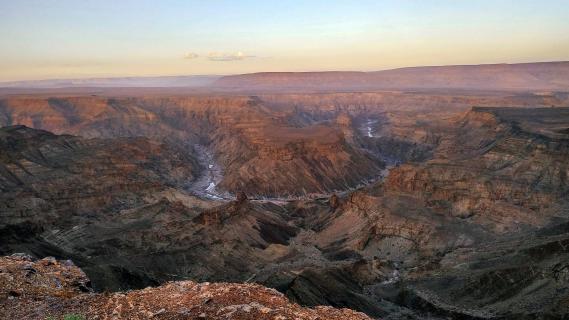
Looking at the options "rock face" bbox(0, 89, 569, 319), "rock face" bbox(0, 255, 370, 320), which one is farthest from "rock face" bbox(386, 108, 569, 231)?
"rock face" bbox(0, 255, 370, 320)

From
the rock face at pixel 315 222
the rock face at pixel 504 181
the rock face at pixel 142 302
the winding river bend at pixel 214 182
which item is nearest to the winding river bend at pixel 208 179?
the winding river bend at pixel 214 182

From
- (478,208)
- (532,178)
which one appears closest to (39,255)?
(478,208)

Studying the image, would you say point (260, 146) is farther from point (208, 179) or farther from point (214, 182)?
point (214, 182)

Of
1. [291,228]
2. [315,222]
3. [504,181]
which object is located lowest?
[315,222]

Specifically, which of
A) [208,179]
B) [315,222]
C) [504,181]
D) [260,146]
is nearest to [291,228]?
[315,222]

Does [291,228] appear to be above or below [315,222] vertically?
above

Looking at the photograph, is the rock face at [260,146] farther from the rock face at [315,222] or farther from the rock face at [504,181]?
the rock face at [504,181]

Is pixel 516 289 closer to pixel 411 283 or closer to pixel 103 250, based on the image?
pixel 411 283
